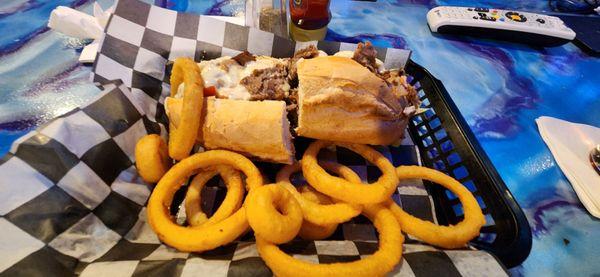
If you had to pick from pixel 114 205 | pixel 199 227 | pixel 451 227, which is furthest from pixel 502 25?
pixel 114 205

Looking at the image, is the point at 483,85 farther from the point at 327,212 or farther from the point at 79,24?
the point at 79,24

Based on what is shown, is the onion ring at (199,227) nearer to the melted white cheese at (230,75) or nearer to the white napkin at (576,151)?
the melted white cheese at (230,75)

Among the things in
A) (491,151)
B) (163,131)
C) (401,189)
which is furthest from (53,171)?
(491,151)

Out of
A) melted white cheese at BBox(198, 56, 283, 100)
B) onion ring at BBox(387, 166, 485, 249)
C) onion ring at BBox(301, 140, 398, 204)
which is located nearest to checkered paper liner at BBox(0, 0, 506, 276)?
onion ring at BBox(387, 166, 485, 249)

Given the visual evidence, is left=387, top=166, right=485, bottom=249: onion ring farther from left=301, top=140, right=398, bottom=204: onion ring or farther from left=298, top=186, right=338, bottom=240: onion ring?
left=298, top=186, right=338, bottom=240: onion ring

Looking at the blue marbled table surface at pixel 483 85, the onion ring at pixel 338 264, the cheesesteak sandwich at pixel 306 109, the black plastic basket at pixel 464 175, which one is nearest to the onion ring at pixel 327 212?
the onion ring at pixel 338 264
